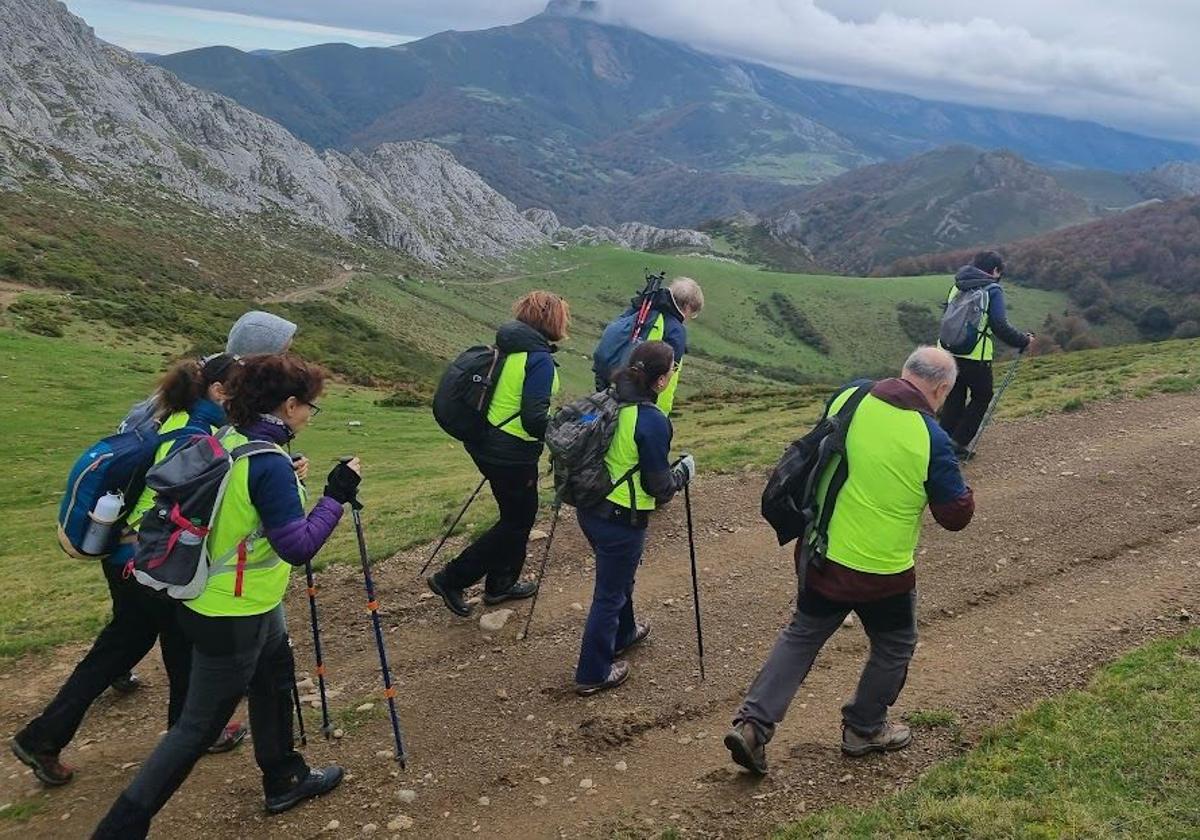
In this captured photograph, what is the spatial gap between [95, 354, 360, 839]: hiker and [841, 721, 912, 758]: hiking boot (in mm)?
4633

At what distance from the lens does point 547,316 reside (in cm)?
832

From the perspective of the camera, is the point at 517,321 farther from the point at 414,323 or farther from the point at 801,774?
the point at 414,323

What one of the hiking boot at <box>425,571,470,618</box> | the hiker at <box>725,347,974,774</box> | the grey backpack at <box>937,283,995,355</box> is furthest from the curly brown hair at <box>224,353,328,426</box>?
the grey backpack at <box>937,283,995,355</box>

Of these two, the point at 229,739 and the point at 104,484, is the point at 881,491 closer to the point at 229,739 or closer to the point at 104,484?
the point at 104,484

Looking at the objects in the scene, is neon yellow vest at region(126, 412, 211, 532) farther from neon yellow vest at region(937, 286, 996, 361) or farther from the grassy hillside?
neon yellow vest at region(937, 286, 996, 361)

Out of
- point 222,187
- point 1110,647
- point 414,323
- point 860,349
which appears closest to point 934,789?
point 1110,647

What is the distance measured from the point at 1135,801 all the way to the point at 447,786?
16.9ft

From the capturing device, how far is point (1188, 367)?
70.9ft

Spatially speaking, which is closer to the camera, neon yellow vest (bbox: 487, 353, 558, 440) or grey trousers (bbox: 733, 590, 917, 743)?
grey trousers (bbox: 733, 590, 917, 743)

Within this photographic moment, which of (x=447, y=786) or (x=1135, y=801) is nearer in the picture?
(x=1135, y=801)

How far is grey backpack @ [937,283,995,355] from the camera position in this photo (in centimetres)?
1328

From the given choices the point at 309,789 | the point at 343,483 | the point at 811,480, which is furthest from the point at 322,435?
the point at 811,480

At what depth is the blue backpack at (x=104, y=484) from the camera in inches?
238

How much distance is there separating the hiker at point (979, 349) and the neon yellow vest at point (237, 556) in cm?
1082
